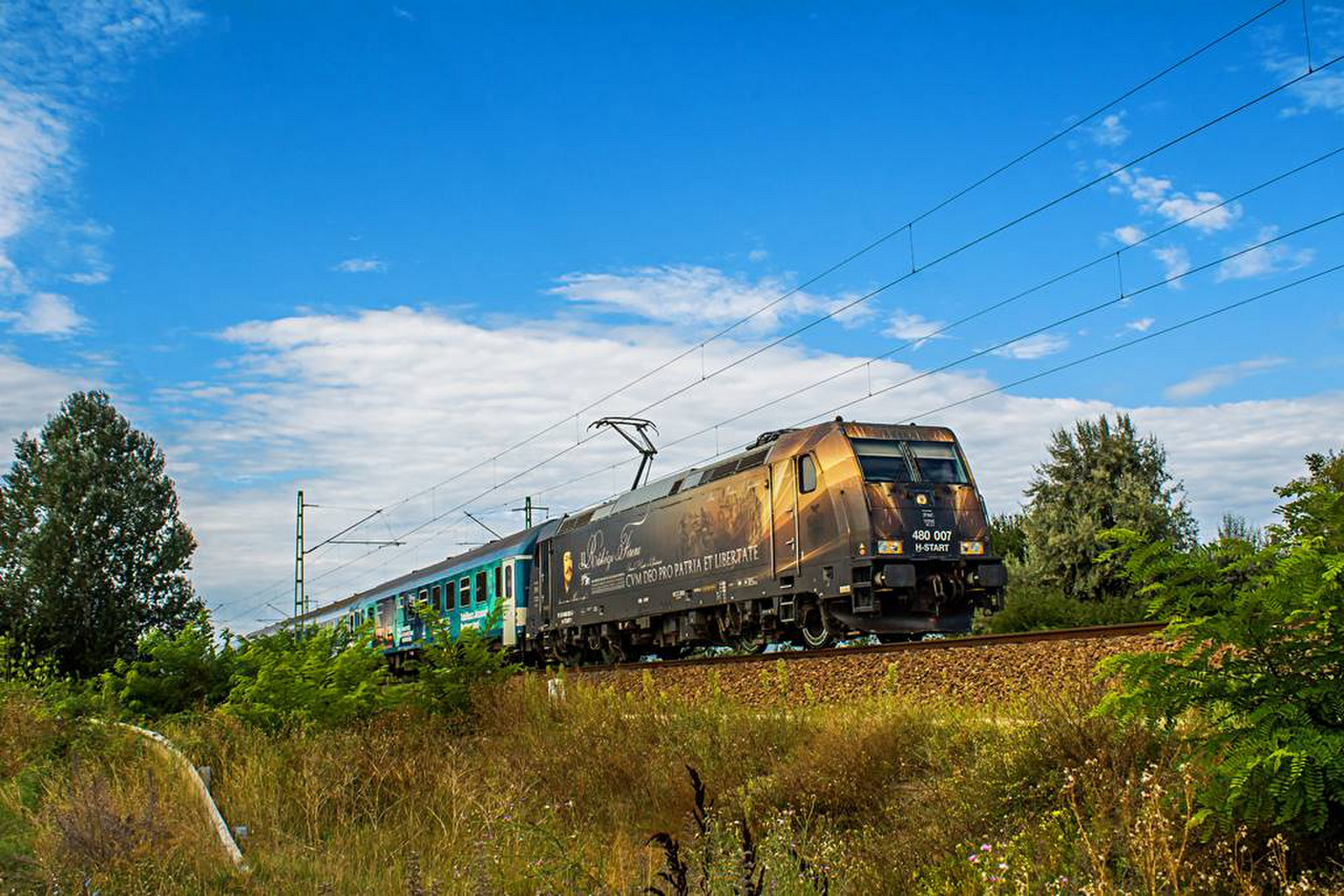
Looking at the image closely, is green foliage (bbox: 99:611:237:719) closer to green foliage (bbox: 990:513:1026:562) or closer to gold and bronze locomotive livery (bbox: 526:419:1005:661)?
gold and bronze locomotive livery (bbox: 526:419:1005:661)

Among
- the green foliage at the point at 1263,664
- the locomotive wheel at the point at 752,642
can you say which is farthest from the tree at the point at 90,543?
the green foliage at the point at 1263,664

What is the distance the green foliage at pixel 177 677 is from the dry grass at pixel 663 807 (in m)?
2.40

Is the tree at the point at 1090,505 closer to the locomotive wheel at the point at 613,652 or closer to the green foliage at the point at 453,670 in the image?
the locomotive wheel at the point at 613,652

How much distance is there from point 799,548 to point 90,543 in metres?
21.2

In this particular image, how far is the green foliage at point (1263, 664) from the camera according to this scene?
5.01 m

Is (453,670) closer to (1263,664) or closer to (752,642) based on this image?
(752,642)

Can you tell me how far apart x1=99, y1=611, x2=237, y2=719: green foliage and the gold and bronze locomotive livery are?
8.34m

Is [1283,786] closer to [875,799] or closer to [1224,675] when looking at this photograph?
[1224,675]

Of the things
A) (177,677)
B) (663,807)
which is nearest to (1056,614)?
(177,677)

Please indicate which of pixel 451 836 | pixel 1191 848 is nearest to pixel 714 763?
pixel 451 836

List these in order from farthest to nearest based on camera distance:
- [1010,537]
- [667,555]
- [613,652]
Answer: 1. [1010,537]
2. [613,652]
3. [667,555]

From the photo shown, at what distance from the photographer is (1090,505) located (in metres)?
37.3

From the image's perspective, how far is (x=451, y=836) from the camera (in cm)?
808

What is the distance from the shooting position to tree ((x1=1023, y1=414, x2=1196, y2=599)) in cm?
3609
